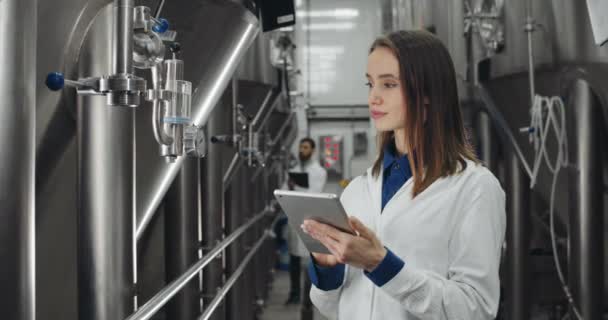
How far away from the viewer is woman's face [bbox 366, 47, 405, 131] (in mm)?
844

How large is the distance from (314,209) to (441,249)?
220mm

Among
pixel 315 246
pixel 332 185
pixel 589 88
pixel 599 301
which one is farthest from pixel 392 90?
pixel 332 185

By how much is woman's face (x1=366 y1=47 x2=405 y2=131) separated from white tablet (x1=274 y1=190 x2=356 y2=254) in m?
0.20

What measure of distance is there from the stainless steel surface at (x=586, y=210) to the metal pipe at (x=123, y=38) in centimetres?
139

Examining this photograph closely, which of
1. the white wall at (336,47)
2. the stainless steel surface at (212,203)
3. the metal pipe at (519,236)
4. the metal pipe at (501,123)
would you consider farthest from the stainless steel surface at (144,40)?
the white wall at (336,47)

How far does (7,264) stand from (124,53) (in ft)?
1.02

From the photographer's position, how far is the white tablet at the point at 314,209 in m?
0.70

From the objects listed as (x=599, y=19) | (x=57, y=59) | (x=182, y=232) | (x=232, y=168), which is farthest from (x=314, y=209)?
(x=232, y=168)

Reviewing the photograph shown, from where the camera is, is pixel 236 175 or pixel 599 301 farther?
pixel 236 175

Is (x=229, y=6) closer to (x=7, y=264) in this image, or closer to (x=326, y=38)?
(x=7, y=264)

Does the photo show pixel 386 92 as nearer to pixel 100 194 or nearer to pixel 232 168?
pixel 100 194

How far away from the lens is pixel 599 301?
1.82m

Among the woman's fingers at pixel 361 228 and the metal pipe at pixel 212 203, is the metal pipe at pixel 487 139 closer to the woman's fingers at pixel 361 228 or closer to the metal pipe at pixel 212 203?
the metal pipe at pixel 212 203

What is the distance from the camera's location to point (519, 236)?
2.60 m
